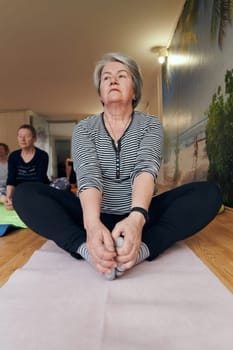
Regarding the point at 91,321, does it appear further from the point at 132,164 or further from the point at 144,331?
the point at 132,164

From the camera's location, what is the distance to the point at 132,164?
40.1 inches

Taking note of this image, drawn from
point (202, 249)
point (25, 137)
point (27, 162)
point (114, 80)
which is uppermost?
point (114, 80)

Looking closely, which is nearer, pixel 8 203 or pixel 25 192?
pixel 25 192

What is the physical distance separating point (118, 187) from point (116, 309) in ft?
1.56

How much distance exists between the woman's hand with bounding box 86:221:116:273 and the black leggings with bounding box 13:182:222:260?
0.60 ft

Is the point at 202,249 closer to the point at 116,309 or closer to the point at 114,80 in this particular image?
the point at 116,309

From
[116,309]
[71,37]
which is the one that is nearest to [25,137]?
[116,309]

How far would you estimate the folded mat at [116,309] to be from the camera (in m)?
0.53

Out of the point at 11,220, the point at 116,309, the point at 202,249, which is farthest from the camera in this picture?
the point at 11,220

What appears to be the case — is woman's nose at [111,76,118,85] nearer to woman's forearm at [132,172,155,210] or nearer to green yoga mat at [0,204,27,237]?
woman's forearm at [132,172,155,210]

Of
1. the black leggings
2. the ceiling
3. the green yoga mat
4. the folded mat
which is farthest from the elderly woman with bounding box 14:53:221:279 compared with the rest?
the ceiling

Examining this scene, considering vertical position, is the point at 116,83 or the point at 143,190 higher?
the point at 116,83

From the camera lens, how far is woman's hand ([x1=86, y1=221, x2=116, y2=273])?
2.32 feet

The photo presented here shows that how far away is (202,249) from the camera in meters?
1.13
